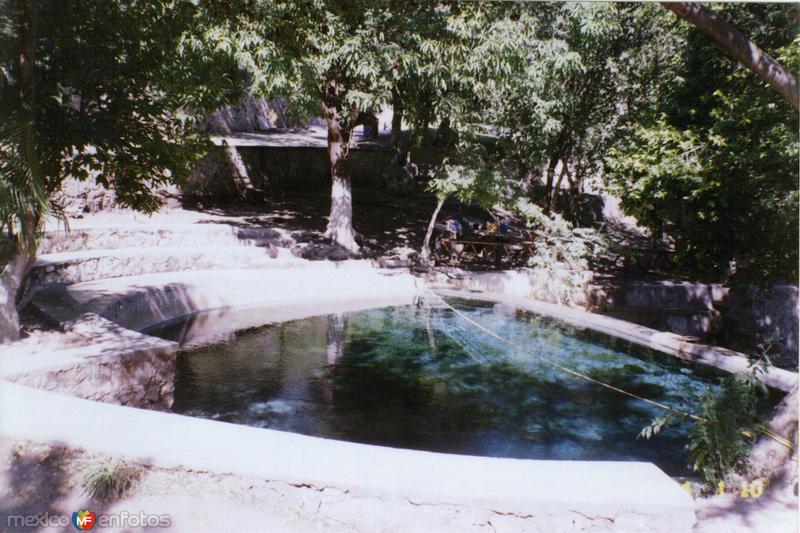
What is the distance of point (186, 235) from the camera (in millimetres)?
13273

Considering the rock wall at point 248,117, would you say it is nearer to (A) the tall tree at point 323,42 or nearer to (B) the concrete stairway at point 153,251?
(B) the concrete stairway at point 153,251

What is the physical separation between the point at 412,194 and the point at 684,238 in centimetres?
1220

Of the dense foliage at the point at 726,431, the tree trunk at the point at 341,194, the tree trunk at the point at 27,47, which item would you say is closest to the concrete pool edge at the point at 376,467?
the dense foliage at the point at 726,431

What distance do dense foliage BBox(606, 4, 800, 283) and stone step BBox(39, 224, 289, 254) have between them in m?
9.49

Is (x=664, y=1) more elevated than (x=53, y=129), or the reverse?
(x=664, y=1)

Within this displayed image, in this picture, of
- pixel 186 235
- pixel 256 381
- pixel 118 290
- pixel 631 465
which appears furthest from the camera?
pixel 186 235

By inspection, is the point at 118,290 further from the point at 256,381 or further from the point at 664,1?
the point at 664,1

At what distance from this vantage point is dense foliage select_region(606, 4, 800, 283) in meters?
8.76

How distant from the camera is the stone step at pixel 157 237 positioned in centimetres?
1094

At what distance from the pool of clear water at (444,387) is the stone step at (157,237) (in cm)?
397

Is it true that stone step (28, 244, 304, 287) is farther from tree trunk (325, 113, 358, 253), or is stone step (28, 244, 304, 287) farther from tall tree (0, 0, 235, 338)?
tall tree (0, 0, 235, 338)

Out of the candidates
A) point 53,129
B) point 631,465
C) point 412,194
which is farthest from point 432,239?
point 631,465

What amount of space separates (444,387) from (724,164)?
6864mm

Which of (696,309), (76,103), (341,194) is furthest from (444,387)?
(696,309)
